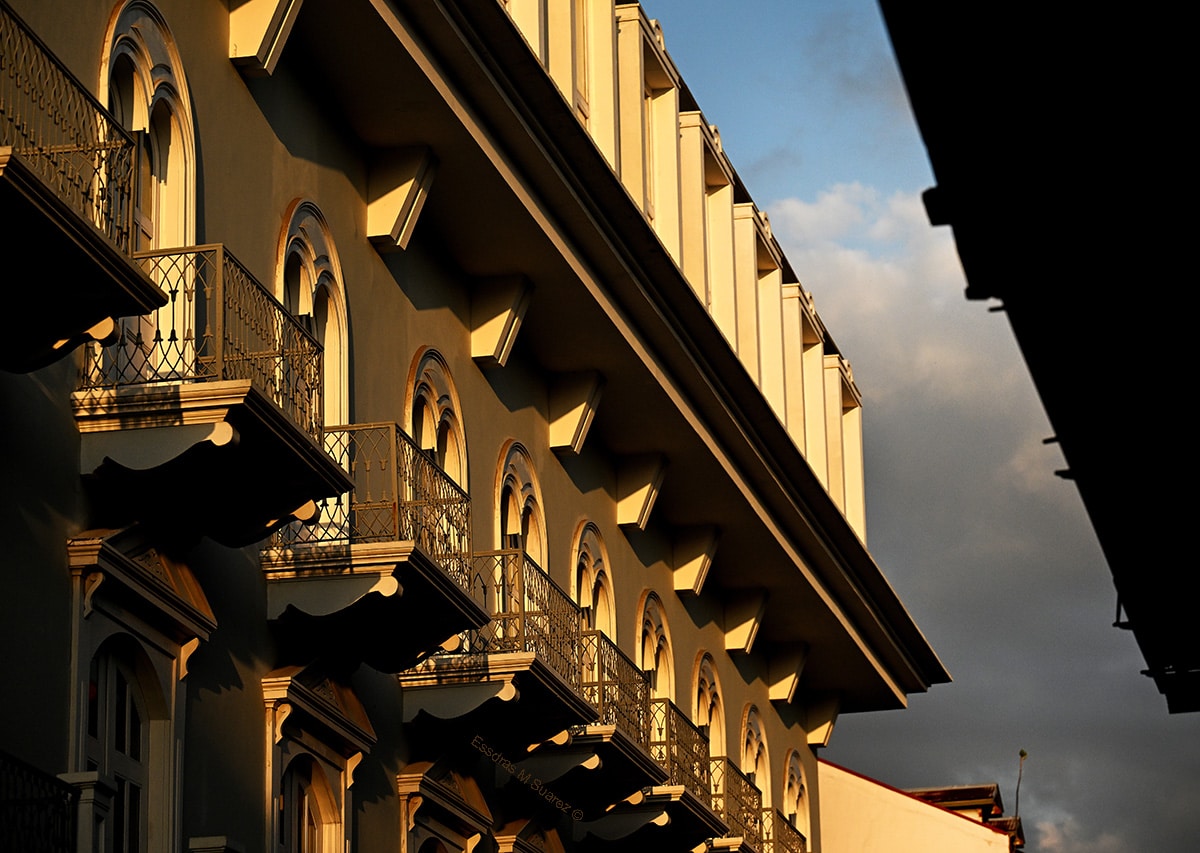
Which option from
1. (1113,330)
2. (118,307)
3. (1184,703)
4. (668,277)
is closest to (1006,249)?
(1113,330)

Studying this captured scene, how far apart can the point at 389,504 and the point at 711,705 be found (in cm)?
1415

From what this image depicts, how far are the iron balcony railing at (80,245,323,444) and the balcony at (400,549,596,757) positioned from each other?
12.2 ft

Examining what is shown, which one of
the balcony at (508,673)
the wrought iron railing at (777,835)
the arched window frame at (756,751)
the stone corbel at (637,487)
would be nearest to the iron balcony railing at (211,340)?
the balcony at (508,673)

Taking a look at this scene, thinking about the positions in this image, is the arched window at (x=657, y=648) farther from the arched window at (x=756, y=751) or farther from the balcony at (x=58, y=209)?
the balcony at (x=58, y=209)

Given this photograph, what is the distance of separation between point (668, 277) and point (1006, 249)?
655 inches

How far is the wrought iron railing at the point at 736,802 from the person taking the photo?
27.3 m

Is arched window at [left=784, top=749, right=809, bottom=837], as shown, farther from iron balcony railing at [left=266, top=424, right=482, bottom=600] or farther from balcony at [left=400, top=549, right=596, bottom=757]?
iron balcony railing at [left=266, top=424, right=482, bottom=600]

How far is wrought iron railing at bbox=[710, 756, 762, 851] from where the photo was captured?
27.3 metres

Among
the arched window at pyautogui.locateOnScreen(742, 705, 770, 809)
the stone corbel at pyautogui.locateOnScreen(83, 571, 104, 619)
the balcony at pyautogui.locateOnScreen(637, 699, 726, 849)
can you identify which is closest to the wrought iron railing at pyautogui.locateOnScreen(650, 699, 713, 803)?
the balcony at pyautogui.locateOnScreen(637, 699, 726, 849)

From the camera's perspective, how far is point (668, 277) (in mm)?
23203

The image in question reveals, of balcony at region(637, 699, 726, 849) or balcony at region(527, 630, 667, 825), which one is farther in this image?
balcony at region(637, 699, 726, 849)

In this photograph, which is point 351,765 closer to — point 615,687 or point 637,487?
point 615,687

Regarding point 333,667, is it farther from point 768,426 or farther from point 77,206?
point 768,426

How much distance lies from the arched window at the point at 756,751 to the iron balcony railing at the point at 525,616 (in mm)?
10323
